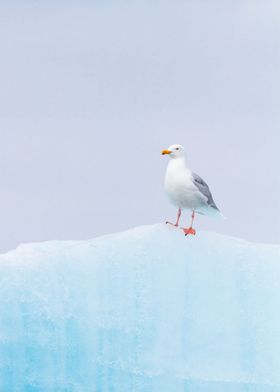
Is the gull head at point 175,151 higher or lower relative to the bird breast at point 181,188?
higher

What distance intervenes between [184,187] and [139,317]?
3.02ft

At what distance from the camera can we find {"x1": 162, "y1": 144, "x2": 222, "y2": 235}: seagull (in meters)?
8.35

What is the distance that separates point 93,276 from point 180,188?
85 cm

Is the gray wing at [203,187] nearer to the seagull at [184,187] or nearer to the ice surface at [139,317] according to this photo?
the seagull at [184,187]

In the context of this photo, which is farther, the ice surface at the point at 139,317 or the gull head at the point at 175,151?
the gull head at the point at 175,151

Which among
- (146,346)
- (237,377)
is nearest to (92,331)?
(146,346)

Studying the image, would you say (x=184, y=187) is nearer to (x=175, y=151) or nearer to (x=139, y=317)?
(x=175, y=151)

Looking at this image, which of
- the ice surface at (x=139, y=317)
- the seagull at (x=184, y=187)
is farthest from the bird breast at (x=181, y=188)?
the ice surface at (x=139, y=317)

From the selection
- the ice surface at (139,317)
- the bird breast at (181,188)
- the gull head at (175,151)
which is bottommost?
the ice surface at (139,317)

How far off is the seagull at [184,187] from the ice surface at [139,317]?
0.24m

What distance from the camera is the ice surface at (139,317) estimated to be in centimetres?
833

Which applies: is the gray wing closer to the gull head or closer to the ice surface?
the gull head

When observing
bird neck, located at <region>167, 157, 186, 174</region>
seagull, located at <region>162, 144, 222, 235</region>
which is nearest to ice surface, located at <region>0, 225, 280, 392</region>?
seagull, located at <region>162, 144, 222, 235</region>

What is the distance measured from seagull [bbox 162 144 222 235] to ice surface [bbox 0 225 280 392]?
9.4 inches
